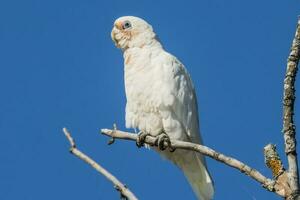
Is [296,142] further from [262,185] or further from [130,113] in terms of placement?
[130,113]

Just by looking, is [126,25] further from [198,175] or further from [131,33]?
[198,175]

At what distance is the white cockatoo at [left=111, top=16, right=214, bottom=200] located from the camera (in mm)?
6898

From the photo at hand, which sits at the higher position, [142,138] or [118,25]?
[118,25]

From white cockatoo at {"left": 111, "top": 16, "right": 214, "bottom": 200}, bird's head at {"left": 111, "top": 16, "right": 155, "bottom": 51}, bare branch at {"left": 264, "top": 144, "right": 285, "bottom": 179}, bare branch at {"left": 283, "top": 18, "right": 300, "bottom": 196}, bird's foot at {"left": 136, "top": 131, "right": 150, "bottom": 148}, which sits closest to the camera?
bare branch at {"left": 283, "top": 18, "right": 300, "bottom": 196}

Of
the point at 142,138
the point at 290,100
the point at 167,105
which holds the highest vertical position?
the point at 167,105

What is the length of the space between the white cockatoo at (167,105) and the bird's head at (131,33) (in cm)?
31

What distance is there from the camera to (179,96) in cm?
703

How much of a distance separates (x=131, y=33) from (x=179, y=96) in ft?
4.58

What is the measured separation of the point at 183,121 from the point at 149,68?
742 millimetres

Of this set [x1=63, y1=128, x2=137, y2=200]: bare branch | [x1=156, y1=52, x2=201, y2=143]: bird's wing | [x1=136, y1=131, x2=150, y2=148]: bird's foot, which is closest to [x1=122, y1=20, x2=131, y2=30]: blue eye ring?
[x1=156, y1=52, x2=201, y2=143]: bird's wing

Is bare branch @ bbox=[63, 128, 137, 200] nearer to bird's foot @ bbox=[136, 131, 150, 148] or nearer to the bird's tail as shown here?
bird's foot @ bbox=[136, 131, 150, 148]

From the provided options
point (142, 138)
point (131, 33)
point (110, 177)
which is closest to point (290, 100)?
point (110, 177)

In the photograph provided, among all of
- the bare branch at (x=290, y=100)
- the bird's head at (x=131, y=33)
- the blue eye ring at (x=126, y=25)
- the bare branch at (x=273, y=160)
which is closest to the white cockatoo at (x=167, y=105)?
the bird's head at (x=131, y=33)

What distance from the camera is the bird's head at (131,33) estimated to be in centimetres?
778
